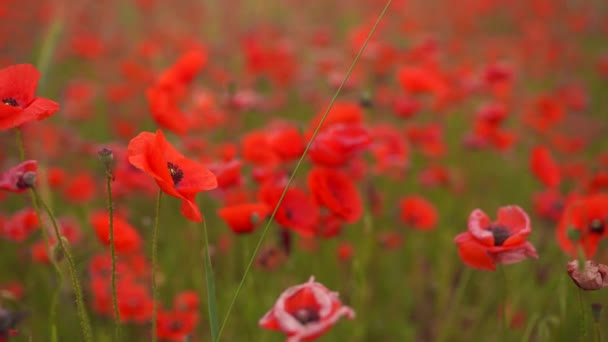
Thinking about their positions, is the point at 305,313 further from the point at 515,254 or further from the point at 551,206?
the point at 551,206

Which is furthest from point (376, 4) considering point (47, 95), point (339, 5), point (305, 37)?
point (47, 95)

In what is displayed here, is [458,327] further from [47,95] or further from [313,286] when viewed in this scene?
[47,95]

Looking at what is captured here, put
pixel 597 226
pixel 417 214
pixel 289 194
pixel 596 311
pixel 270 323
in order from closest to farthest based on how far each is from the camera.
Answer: pixel 270 323 < pixel 596 311 < pixel 597 226 < pixel 289 194 < pixel 417 214

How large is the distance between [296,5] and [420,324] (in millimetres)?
5104

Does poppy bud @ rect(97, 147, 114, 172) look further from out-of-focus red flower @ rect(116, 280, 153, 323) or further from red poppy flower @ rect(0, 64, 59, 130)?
out-of-focus red flower @ rect(116, 280, 153, 323)

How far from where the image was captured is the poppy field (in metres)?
1.00

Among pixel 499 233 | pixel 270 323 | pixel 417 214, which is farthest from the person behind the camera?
pixel 417 214

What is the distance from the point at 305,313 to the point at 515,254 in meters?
0.47

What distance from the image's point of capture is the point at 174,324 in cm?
155

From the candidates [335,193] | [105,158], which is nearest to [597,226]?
[335,193]

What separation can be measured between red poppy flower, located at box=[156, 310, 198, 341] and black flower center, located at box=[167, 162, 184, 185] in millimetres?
681

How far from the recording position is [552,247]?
245cm

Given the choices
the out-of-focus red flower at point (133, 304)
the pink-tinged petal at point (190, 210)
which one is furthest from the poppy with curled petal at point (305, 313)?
the out-of-focus red flower at point (133, 304)

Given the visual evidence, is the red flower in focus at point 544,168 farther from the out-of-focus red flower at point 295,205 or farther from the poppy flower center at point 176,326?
the poppy flower center at point 176,326
